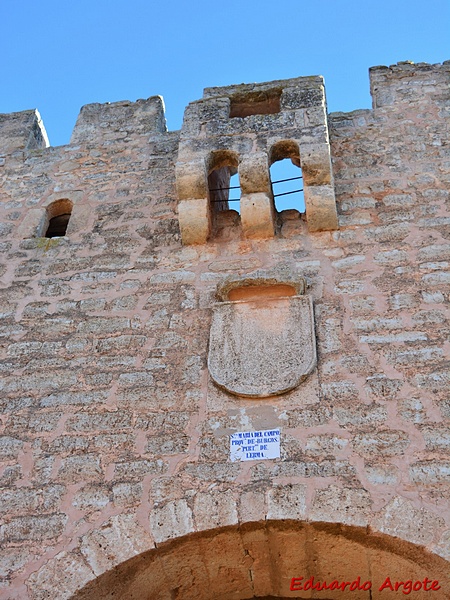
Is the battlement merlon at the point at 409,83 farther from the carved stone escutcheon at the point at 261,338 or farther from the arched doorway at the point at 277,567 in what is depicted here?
the arched doorway at the point at 277,567

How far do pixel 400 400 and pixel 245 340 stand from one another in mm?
852

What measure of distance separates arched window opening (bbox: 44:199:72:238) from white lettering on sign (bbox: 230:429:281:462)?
8.22 feet

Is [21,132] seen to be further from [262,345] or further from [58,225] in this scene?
[262,345]

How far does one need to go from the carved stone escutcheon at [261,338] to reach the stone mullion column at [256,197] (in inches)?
23.0

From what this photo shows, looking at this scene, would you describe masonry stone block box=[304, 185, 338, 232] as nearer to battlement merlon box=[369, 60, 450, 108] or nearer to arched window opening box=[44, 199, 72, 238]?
battlement merlon box=[369, 60, 450, 108]

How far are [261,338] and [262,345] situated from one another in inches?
1.9

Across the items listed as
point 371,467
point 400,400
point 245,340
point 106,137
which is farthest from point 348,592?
point 106,137

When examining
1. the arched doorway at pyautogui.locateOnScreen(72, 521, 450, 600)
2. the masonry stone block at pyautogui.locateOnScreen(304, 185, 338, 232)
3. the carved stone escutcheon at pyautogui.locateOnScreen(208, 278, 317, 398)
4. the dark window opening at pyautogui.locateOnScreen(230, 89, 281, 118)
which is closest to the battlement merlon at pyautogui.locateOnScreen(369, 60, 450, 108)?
the dark window opening at pyautogui.locateOnScreen(230, 89, 281, 118)

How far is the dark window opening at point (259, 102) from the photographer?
5492 millimetres

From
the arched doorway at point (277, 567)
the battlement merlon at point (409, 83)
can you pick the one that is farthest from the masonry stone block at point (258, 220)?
the arched doorway at point (277, 567)

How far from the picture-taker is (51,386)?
4.04 metres

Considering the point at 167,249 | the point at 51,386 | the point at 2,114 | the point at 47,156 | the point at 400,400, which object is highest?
the point at 2,114

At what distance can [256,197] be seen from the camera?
15.9ft

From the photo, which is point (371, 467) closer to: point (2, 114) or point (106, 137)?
point (106, 137)
